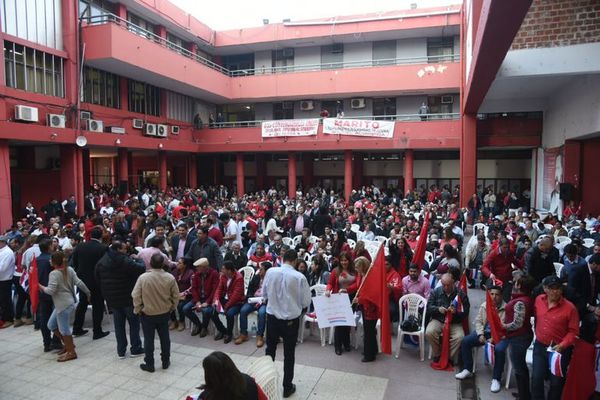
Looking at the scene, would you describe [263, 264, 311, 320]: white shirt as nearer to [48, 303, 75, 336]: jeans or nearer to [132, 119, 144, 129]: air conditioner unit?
[48, 303, 75, 336]: jeans

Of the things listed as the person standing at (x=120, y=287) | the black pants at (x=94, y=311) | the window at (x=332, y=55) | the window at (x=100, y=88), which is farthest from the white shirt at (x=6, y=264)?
the window at (x=332, y=55)

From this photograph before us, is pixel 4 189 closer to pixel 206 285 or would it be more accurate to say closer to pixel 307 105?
pixel 206 285

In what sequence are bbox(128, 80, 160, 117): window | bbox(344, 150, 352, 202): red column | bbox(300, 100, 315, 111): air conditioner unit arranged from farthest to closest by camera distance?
bbox(300, 100, 315, 111): air conditioner unit → bbox(344, 150, 352, 202): red column → bbox(128, 80, 160, 117): window

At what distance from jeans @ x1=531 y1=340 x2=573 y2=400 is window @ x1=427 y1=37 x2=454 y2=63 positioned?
72.4 feet

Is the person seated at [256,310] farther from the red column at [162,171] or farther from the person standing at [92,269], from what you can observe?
the red column at [162,171]

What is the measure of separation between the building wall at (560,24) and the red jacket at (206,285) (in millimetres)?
9935

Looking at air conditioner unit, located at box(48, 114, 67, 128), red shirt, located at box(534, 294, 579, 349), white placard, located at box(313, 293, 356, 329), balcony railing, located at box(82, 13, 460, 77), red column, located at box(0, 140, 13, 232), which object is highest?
balcony railing, located at box(82, 13, 460, 77)

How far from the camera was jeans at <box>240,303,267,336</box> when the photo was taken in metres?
6.36

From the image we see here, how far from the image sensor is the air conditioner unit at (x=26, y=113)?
13.9 m

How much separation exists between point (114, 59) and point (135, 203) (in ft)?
21.4

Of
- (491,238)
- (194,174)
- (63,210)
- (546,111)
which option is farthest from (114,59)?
(546,111)

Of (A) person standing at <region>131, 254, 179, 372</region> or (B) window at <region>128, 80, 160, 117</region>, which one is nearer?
(A) person standing at <region>131, 254, 179, 372</region>

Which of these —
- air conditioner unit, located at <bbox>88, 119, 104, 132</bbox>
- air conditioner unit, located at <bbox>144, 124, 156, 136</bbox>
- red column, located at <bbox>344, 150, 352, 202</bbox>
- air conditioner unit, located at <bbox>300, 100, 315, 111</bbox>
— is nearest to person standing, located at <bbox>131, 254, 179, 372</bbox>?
air conditioner unit, located at <bbox>88, 119, 104, 132</bbox>

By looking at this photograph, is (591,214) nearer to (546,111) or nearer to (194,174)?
(546,111)
